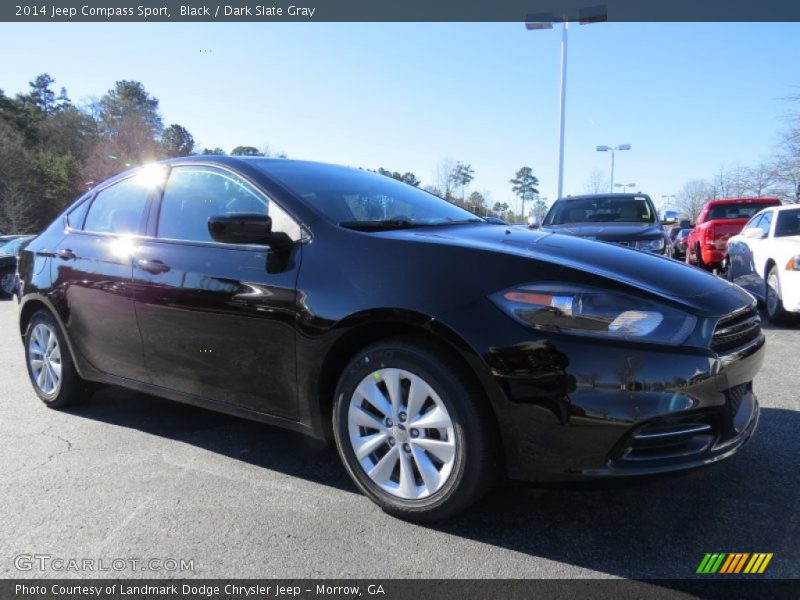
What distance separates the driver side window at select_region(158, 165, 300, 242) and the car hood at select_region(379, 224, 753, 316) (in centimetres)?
82

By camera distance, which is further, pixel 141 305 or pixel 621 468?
pixel 141 305

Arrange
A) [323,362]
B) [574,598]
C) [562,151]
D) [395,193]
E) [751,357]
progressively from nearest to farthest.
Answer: [574,598], [751,357], [323,362], [395,193], [562,151]

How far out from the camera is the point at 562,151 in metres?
23.0

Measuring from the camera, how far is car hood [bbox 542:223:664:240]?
24.0ft

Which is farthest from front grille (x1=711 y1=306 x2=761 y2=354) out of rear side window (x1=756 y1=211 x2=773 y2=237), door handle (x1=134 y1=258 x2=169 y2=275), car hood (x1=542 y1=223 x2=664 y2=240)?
rear side window (x1=756 y1=211 x2=773 y2=237)

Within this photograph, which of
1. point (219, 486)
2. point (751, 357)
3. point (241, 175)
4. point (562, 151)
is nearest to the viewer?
point (751, 357)

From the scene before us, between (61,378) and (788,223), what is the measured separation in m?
8.32

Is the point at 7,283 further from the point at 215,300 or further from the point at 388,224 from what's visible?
the point at 388,224

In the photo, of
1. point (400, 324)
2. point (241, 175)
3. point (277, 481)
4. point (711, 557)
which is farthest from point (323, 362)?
point (711, 557)

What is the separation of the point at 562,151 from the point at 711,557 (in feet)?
74.0

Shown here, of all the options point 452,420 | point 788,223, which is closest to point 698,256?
point 788,223

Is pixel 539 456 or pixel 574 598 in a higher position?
pixel 539 456

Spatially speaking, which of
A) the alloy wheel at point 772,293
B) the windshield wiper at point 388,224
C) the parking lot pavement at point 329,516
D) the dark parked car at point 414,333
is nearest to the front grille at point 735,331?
the dark parked car at point 414,333

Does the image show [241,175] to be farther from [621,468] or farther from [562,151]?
[562,151]
